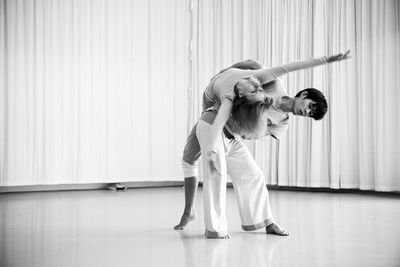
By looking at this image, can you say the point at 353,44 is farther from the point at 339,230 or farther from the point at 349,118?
the point at 339,230

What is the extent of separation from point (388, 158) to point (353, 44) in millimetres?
1192

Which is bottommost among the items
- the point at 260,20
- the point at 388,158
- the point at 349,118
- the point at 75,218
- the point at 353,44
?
the point at 75,218

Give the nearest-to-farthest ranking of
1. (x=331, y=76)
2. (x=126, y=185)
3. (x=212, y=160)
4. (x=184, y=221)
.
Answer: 1. (x=212, y=160)
2. (x=184, y=221)
3. (x=331, y=76)
4. (x=126, y=185)

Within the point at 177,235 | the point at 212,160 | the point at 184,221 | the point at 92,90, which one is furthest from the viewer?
the point at 92,90

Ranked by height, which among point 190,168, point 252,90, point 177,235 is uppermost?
point 252,90

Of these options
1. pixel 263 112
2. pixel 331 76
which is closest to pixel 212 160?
pixel 263 112

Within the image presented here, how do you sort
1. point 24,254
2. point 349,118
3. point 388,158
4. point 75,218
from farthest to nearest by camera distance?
point 349,118 → point 388,158 → point 75,218 → point 24,254

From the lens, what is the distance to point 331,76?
493cm

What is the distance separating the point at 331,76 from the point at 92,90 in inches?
101

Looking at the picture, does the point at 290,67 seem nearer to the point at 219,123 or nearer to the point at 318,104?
the point at 318,104

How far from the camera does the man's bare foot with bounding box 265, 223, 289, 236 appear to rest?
2736 millimetres

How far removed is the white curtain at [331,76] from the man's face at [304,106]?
2.48 m

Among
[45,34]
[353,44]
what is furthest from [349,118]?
[45,34]

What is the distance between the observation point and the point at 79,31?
519 centimetres
